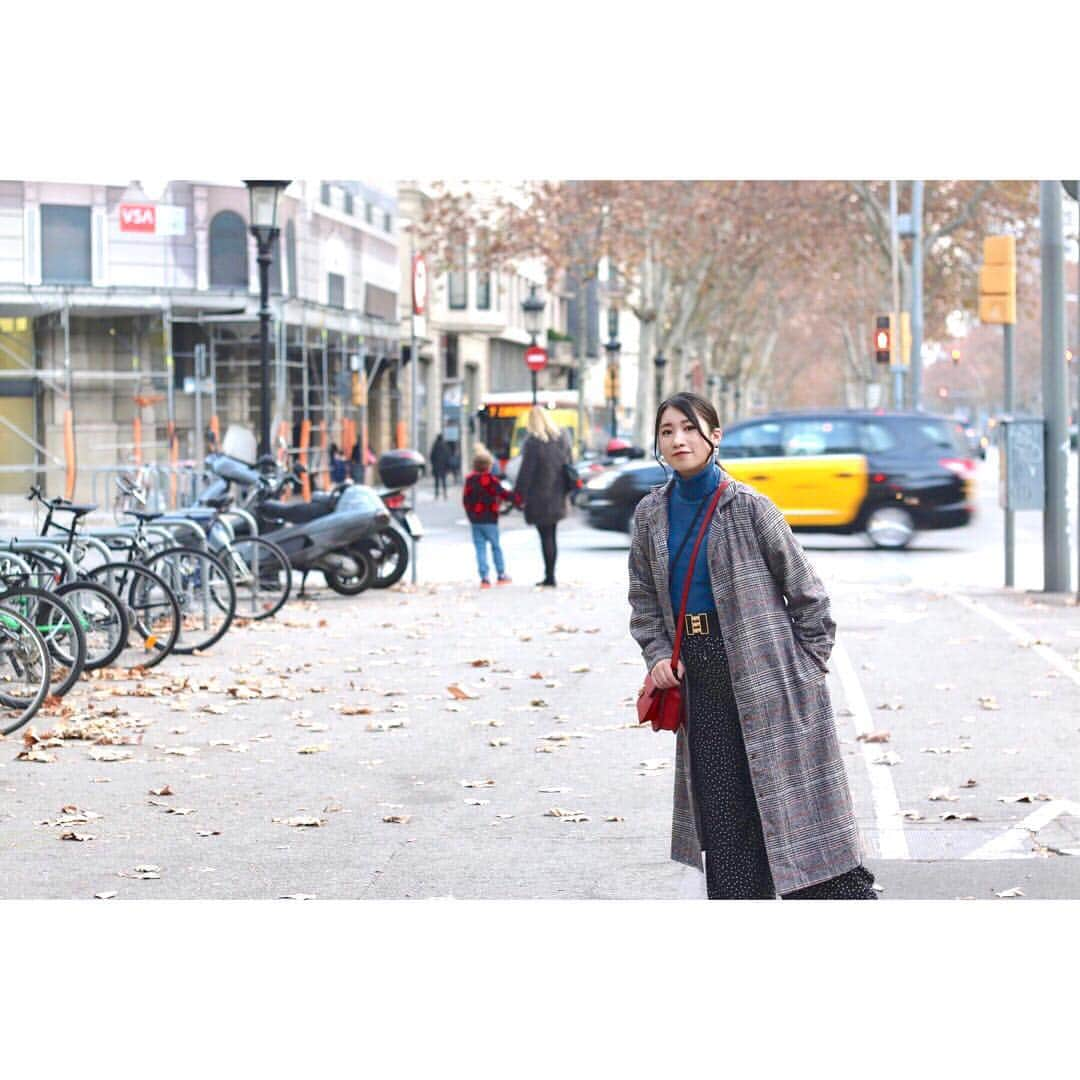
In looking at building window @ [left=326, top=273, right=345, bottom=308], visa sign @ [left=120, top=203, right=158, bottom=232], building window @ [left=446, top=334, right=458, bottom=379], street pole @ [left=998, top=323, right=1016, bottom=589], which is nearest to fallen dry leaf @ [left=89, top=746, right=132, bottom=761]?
street pole @ [left=998, top=323, right=1016, bottom=589]

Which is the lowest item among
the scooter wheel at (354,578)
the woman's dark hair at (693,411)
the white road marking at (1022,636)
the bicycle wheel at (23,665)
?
the white road marking at (1022,636)

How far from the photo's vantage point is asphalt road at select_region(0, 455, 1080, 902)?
782cm

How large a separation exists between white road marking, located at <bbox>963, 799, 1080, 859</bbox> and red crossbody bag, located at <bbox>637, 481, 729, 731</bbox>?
229 centimetres

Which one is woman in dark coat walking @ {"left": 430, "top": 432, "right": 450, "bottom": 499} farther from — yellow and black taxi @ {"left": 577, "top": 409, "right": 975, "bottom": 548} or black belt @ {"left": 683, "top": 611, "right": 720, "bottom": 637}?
black belt @ {"left": 683, "top": 611, "right": 720, "bottom": 637}

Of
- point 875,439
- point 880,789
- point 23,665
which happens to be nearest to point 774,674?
point 880,789

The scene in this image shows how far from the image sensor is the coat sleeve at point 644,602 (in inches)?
242

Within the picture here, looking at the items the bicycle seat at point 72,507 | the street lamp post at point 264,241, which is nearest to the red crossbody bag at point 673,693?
the bicycle seat at point 72,507

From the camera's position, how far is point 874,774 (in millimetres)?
9898

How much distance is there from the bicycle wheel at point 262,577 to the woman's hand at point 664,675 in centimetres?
1178

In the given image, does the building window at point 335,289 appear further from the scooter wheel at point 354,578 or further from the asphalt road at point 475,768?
the asphalt road at point 475,768

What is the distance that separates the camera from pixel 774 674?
236 inches
